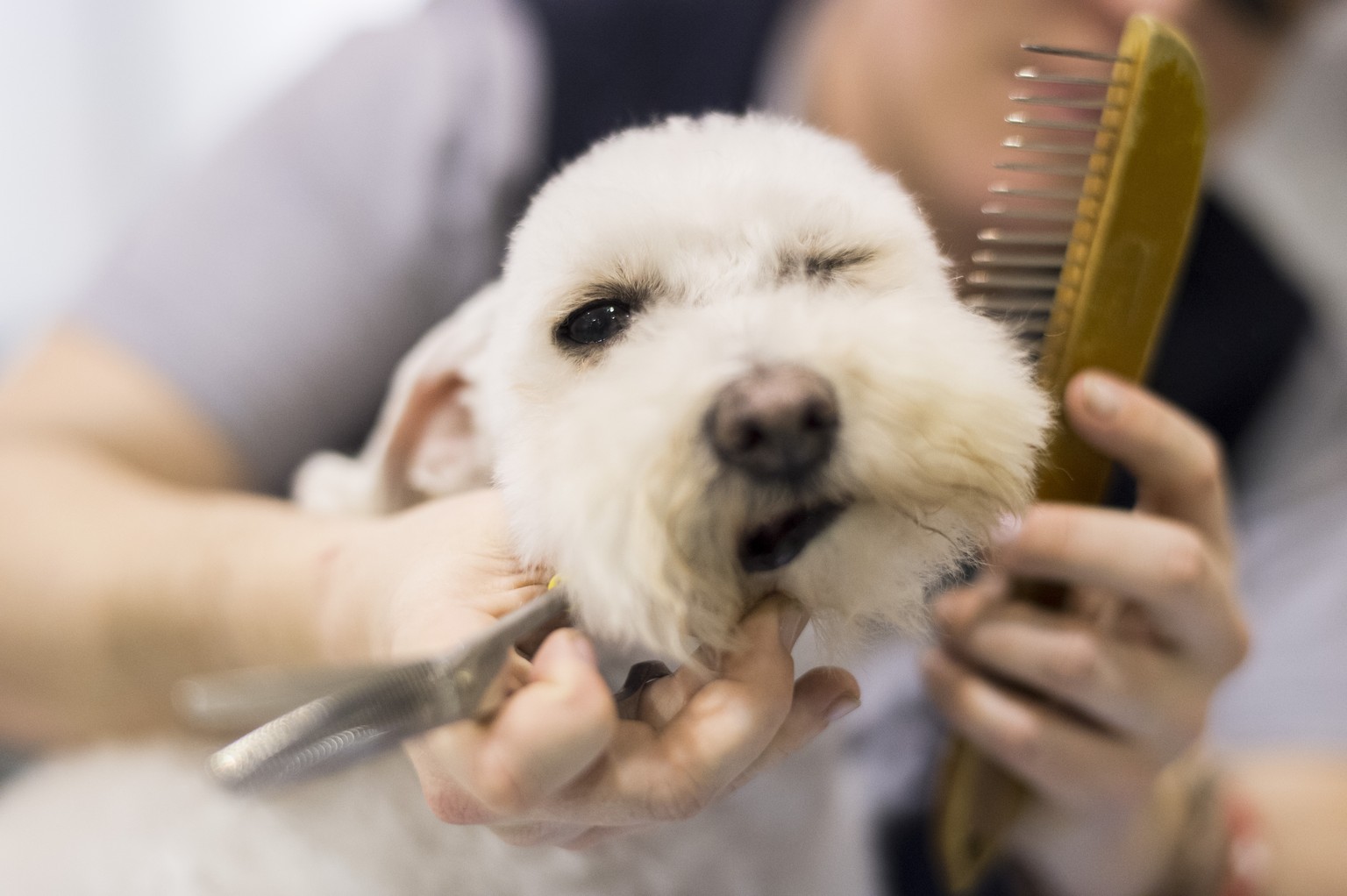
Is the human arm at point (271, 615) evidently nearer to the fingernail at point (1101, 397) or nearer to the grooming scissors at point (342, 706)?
the grooming scissors at point (342, 706)

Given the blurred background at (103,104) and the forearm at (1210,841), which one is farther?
the blurred background at (103,104)

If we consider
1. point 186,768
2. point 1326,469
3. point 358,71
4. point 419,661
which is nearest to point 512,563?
point 419,661

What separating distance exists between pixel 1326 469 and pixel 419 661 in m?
1.13

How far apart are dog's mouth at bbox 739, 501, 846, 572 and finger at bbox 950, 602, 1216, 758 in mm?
280

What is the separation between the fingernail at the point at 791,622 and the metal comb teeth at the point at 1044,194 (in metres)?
0.20

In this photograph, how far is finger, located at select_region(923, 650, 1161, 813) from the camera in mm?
563

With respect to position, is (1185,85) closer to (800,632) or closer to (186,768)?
(800,632)

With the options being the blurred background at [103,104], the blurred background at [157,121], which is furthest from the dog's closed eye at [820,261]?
the blurred background at [103,104]

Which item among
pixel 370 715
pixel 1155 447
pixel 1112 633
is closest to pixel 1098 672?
pixel 1112 633

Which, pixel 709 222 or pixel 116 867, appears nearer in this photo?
pixel 709 222

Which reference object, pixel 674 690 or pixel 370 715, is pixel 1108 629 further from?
pixel 370 715

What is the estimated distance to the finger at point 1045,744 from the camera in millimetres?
563

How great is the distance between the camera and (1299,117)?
1179mm

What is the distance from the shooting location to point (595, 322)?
408mm
